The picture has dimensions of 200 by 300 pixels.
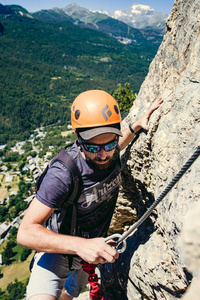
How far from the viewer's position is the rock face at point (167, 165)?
2367 mm

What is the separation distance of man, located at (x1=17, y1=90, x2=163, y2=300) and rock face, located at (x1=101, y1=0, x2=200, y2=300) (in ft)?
1.85

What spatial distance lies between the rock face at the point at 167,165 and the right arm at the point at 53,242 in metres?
0.79

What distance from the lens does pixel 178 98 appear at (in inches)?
114

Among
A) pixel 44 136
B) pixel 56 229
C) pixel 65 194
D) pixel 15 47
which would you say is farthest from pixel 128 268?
pixel 15 47

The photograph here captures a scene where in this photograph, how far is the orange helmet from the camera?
9.14 feet

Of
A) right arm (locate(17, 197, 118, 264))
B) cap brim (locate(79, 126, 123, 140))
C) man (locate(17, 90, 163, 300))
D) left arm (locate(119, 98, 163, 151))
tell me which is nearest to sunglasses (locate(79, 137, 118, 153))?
man (locate(17, 90, 163, 300))

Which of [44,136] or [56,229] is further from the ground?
[56,229]

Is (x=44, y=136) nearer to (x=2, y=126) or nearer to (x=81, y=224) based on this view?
(x=2, y=126)

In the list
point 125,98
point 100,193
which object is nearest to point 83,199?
point 100,193

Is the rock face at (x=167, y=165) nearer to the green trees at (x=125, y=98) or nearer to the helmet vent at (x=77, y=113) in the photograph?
the helmet vent at (x=77, y=113)

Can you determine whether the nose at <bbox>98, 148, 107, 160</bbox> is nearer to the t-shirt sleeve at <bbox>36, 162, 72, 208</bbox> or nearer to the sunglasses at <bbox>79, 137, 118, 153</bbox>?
the sunglasses at <bbox>79, 137, 118, 153</bbox>

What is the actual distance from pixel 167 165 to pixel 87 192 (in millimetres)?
1153

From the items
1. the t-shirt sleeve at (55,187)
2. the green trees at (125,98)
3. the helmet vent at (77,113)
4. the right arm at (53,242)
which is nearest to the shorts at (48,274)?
the right arm at (53,242)

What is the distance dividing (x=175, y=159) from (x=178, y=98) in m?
0.88
